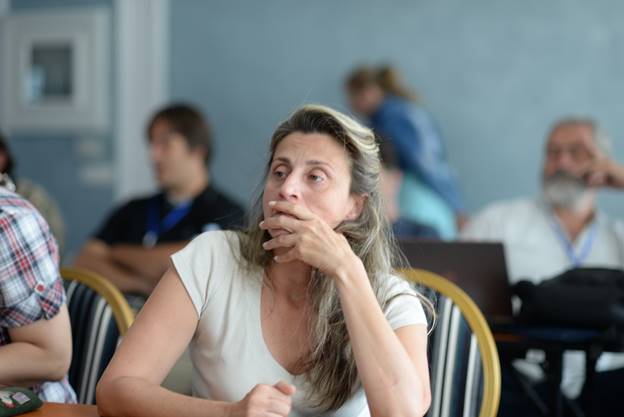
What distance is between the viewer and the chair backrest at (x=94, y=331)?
1.92 metres

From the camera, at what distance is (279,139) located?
5.75ft

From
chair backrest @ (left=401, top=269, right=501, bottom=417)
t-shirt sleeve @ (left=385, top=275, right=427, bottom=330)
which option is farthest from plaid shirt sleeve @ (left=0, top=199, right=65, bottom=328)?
chair backrest @ (left=401, top=269, right=501, bottom=417)

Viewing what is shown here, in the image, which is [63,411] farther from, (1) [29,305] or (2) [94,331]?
(2) [94,331]

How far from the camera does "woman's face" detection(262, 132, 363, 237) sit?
1.65 meters

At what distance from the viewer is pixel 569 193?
3.46 metres

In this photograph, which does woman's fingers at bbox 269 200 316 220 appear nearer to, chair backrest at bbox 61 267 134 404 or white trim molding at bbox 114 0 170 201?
chair backrest at bbox 61 267 134 404

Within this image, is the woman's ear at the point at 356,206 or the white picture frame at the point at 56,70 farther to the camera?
the white picture frame at the point at 56,70

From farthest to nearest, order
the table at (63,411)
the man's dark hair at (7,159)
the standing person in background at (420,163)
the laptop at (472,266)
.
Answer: the standing person in background at (420,163) → the man's dark hair at (7,159) → the laptop at (472,266) → the table at (63,411)

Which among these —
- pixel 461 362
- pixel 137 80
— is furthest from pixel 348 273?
pixel 137 80

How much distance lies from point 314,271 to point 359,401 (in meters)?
0.26

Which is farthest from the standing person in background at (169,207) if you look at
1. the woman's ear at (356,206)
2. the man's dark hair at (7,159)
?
the woman's ear at (356,206)

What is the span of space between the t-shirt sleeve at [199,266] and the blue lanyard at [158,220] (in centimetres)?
199

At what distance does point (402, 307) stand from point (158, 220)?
2.27 meters

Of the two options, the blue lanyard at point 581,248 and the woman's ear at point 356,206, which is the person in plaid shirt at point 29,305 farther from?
the blue lanyard at point 581,248
